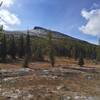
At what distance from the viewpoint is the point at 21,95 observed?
96.7 feet

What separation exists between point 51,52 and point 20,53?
45.1 m

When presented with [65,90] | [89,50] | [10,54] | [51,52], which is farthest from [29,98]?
[89,50]

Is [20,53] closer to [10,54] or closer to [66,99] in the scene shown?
[10,54]

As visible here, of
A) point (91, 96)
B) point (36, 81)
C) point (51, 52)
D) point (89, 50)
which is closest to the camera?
point (91, 96)

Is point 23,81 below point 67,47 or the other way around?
below

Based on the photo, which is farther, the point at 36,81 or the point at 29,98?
the point at 36,81

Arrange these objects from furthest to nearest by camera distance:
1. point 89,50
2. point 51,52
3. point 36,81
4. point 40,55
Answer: point 89,50 < point 40,55 < point 51,52 < point 36,81

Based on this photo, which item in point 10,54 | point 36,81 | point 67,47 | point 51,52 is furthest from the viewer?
point 67,47

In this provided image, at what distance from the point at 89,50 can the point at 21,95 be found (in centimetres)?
16963

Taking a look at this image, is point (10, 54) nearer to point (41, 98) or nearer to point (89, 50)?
point (41, 98)

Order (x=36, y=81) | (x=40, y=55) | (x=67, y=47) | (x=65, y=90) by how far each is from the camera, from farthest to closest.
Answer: (x=67, y=47) → (x=40, y=55) → (x=36, y=81) → (x=65, y=90)

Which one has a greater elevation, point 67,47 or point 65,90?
point 67,47

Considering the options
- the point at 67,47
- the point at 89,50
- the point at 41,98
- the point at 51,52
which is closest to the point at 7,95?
the point at 41,98

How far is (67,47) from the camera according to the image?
180 meters
